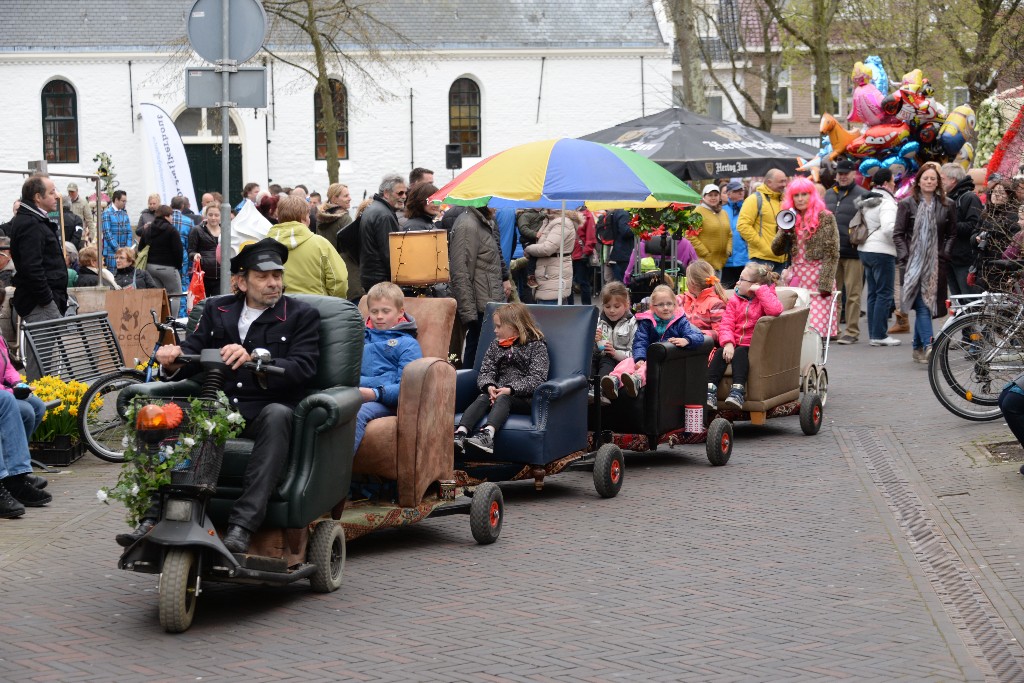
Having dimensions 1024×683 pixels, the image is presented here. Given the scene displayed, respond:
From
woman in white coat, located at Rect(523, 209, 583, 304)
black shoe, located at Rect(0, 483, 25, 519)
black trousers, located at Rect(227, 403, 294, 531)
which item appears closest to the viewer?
black trousers, located at Rect(227, 403, 294, 531)

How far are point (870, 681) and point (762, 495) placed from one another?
13.5 ft

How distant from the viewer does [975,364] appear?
471 inches

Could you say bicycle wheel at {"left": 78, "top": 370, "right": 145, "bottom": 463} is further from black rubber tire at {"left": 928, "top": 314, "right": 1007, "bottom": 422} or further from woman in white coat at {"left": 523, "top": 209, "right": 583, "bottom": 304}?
black rubber tire at {"left": 928, "top": 314, "right": 1007, "bottom": 422}

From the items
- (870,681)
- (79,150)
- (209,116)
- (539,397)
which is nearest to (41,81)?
(79,150)

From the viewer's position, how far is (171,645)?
6.17 metres

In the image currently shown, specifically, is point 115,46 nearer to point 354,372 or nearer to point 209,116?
point 209,116

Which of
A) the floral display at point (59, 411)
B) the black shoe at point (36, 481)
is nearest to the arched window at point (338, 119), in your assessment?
the floral display at point (59, 411)

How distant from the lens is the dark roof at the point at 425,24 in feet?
153

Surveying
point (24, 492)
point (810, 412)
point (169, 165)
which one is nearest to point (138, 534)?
point (24, 492)

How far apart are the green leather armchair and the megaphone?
966 cm

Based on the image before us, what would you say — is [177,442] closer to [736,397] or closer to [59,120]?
[736,397]

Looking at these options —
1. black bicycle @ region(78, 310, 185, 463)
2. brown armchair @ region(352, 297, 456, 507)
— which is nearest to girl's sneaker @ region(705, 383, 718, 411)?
brown armchair @ region(352, 297, 456, 507)

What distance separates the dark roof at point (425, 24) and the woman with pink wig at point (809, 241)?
3146cm

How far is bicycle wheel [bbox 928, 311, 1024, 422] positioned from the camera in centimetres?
1165
